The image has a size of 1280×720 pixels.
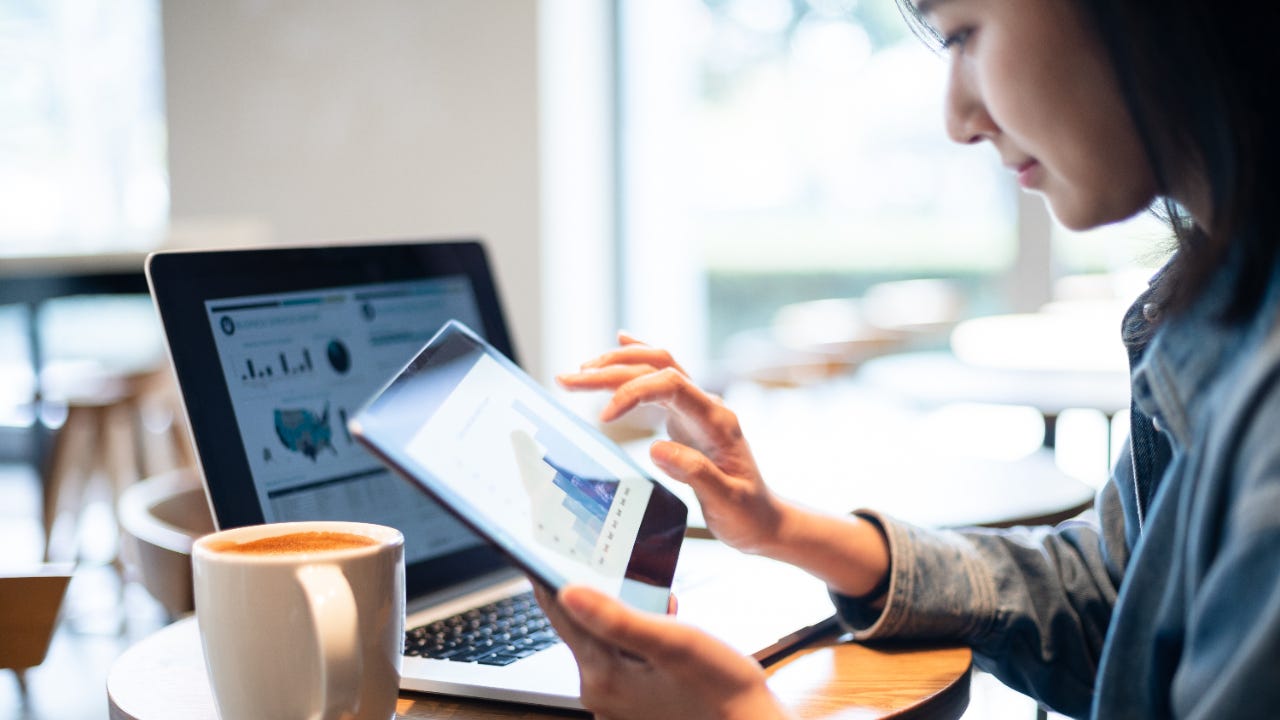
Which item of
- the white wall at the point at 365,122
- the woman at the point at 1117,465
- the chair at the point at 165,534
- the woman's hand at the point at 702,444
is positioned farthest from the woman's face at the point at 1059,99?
the white wall at the point at 365,122

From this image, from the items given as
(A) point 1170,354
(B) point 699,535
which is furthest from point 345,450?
(A) point 1170,354

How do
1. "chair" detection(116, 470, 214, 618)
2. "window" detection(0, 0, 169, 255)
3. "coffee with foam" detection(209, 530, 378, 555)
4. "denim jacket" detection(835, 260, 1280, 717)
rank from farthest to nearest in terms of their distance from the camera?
"window" detection(0, 0, 169, 255), "chair" detection(116, 470, 214, 618), "coffee with foam" detection(209, 530, 378, 555), "denim jacket" detection(835, 260, 1280, 717)

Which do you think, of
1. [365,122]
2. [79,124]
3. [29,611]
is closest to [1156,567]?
[29,611]

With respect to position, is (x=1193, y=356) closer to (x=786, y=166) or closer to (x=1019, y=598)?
(x=1019, y=598)

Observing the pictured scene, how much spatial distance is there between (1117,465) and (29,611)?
77cm

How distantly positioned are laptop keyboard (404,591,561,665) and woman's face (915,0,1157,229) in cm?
42

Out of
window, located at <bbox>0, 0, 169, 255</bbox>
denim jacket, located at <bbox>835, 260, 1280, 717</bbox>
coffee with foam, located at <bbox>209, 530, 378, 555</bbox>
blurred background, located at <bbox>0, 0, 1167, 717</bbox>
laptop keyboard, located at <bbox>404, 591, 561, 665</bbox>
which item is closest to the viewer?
denim jacket, located at <bbox>835, 260, 1280, 717</bbox>

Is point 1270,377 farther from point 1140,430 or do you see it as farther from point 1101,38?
point 1140,430

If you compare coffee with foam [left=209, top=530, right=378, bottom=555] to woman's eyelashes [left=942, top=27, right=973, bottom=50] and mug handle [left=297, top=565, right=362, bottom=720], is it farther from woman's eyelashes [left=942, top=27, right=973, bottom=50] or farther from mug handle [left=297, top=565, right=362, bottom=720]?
woman's eyelashes [left=942, top=27, right=973, bottom=50]

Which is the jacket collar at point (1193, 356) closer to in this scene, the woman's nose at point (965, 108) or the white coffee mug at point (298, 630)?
the woman's nose at point (965, 108)

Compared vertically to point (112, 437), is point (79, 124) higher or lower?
higher

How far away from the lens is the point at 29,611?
29.7 inches

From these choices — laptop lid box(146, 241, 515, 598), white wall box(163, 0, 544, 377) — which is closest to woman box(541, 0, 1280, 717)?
laptop lid box(146, 241, 515, 598)

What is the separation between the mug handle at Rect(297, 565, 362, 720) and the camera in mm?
524
